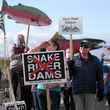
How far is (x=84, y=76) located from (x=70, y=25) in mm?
3983

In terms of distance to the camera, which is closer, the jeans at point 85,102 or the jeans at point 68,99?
the jeans at point 85,102

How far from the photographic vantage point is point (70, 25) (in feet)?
41.3

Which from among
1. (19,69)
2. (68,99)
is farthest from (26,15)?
(68,99)

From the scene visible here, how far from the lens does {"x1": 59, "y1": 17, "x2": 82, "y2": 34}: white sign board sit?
12.6 meters

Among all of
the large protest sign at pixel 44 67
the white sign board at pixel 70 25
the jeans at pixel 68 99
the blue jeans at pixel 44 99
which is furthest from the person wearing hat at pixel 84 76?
the white sign board at pixel 70 25

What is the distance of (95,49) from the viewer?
14008 millimetres

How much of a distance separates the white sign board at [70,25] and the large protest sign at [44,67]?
11.9 ft

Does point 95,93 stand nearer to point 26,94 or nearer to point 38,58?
point 38,58

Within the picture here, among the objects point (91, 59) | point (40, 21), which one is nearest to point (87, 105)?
point (91, 59)

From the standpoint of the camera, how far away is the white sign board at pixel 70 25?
12570 millimetres

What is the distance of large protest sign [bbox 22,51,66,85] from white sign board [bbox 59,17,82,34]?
3.62 m

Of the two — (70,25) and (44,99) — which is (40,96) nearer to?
(44,99)

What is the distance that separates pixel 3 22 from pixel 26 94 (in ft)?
8.45

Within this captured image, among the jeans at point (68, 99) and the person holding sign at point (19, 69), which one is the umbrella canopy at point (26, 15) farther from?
the jeans at point (68, 99)
